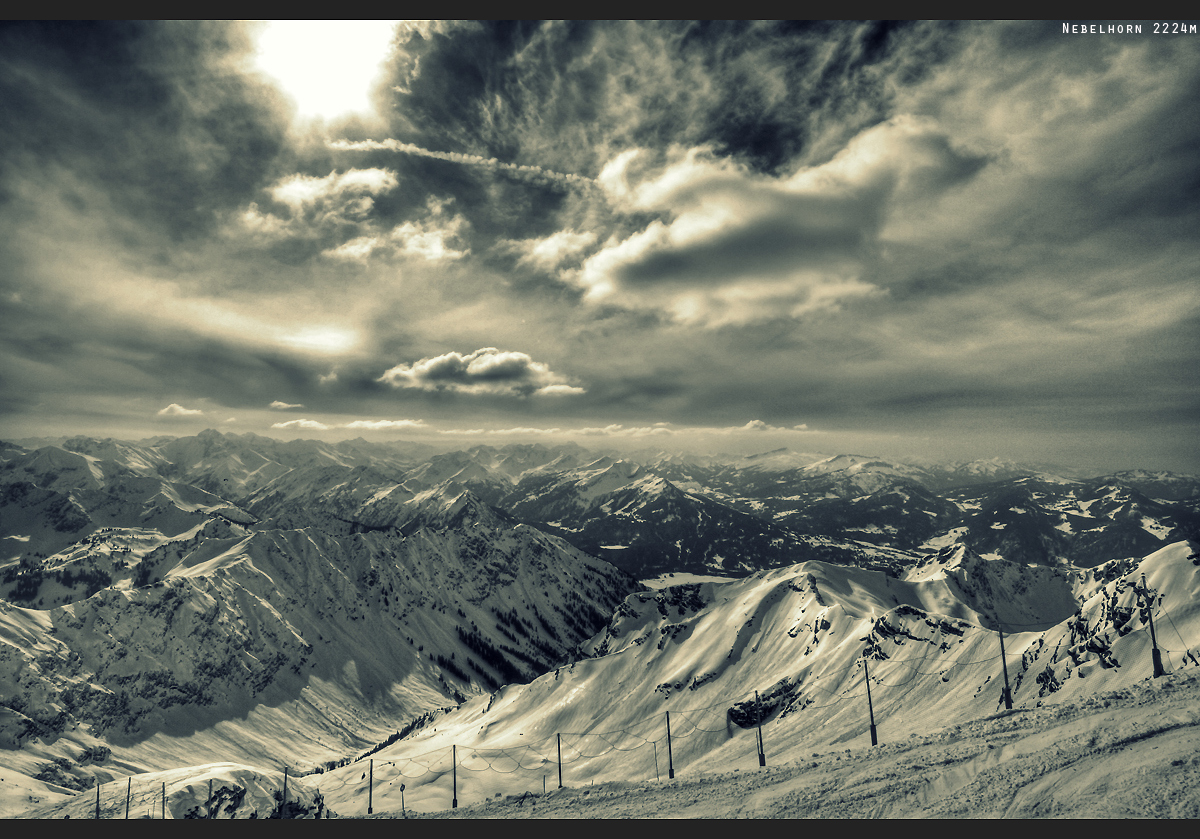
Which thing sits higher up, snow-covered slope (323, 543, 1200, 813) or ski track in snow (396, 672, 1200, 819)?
ski track in snow (396, 672, 1200, 819)

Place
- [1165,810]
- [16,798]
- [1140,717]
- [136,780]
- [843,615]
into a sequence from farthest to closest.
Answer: [843,615], [16,798], [136,780], [1140,717], [1165,810]

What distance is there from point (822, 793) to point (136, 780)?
438 ft

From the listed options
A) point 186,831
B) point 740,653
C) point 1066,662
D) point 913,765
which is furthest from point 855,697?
point 186,831

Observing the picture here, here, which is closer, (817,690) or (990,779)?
(990,779)

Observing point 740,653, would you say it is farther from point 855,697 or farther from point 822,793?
point 822,793

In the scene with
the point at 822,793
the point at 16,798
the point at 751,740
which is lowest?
the point at 16,798

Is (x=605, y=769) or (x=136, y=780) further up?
(x=136, y=780)

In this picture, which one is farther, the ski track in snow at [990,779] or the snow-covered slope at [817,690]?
the snow-covered slope at [817,690]

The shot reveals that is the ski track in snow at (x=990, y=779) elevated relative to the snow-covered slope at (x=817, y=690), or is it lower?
elevated

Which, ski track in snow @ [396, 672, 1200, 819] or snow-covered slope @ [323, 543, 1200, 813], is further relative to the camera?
→ snow-covered slope @ [323, 543, 1200, 813]

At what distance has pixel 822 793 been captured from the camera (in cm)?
4662

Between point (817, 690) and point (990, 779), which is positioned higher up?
point (990, 779)

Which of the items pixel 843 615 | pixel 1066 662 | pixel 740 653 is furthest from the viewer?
pixel 740 653

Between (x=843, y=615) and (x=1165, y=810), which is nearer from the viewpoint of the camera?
(x=1165, y=810)
